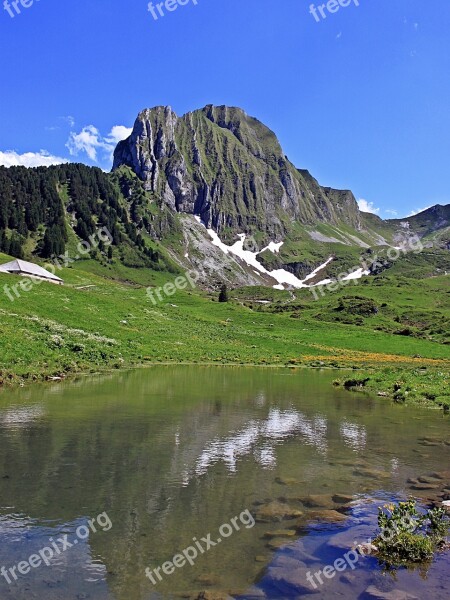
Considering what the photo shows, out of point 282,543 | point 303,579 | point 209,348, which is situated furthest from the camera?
point 209,348

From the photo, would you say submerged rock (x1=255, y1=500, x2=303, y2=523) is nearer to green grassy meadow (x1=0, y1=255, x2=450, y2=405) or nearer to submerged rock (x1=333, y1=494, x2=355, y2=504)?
submerged rock (x1=333, y1=494, x2=355, y2=504)

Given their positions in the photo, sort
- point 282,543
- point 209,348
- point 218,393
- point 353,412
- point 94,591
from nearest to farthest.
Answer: point 94,591, point 282,543, point 353,412, point 218,393, point 209,348

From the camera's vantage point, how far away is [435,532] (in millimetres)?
11000

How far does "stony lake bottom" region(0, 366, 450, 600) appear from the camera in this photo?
29.4 feet

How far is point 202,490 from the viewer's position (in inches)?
537

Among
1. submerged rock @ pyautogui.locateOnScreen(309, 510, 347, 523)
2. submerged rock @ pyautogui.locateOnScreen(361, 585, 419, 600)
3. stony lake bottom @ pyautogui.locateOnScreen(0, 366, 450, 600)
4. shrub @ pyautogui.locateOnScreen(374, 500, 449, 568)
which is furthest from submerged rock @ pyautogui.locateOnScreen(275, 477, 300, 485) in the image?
submerged rock @ pyautogui.locateOnScreen(361, 585, 419, 600)

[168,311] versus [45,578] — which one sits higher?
[168,311]

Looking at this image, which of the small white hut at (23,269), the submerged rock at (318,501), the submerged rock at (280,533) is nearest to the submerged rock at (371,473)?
the submerged rock at (318,501)

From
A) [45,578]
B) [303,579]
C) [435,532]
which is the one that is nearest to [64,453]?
[45,578]

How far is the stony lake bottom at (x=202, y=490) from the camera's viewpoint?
8.97 metres

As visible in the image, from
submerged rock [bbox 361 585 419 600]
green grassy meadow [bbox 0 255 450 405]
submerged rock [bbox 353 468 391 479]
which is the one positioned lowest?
submerged rock [bbox 353 468 391 479]

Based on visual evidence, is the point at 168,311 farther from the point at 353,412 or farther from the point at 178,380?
the point at 353,412

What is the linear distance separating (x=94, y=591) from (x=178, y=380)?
3214 cm

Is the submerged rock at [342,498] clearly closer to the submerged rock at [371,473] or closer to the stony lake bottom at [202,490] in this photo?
the stony lake bottom at [202,490]
